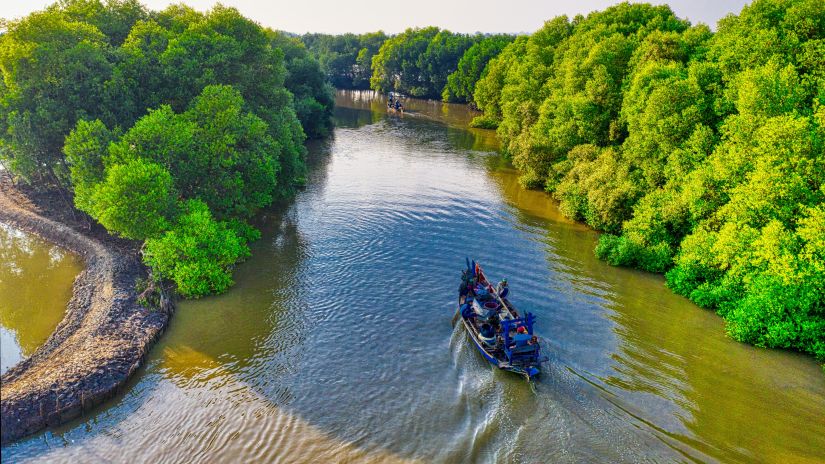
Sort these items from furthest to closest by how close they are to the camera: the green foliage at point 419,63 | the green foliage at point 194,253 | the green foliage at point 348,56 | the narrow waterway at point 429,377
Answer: the green foliage at point 348,56, the green foliage at point 419,63, the green foliage at point 194,253, the narrow waterway at point 429,377

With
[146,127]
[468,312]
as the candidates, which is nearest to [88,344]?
[146,127]

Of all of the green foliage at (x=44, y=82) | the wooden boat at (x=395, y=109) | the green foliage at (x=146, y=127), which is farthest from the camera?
the wooden boat at (x=395, y=109)

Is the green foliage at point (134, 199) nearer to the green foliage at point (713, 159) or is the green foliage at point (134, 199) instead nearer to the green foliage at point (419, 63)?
the green foliage at point (713, 159)

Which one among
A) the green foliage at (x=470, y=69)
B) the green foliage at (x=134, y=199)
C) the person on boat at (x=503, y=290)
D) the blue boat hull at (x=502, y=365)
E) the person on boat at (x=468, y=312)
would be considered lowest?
the blue boat hull at (x=502, y=365)

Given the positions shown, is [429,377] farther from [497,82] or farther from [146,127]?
[497,82]

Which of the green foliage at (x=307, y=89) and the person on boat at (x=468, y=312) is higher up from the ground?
the green foliage at (x=307, y=89)

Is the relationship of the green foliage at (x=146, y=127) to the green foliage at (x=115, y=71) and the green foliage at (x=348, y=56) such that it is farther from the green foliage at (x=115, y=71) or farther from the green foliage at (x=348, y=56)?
the green foliage at (x=348, y=56)

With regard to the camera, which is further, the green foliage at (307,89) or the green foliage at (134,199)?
the green foliage at (307,89)

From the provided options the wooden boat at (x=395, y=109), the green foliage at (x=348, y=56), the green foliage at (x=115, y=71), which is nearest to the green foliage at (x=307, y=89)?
the green foliage at (x=115, y=71)
